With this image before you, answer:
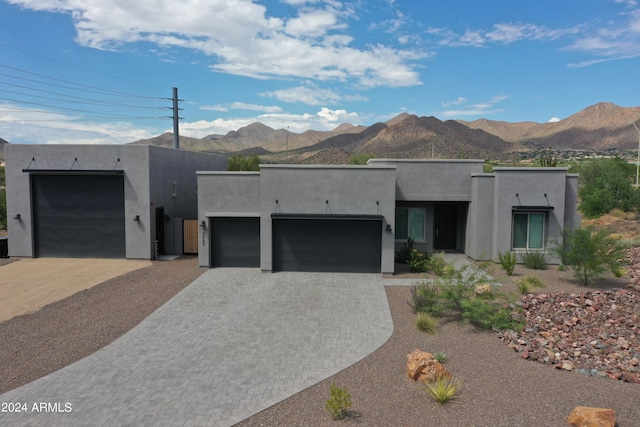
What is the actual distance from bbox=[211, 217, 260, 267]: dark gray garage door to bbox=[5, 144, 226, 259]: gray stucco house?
3.58 meters

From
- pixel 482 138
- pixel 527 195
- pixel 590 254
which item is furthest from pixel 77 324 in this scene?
pixel 482 138

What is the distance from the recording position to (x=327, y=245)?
17.9 metres

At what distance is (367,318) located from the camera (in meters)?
12.4

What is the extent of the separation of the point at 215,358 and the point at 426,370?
175 inches

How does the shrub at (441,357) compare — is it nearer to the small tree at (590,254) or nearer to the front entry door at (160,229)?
the small tree at (590,254)

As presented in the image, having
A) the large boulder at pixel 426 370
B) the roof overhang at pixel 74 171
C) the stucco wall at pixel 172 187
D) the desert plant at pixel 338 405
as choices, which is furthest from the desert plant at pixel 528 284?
the roof overhang at pixel 74 171

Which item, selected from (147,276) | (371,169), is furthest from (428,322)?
(147,276)

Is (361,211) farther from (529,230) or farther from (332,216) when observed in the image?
(529,230)

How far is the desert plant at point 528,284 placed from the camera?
46.4 feet

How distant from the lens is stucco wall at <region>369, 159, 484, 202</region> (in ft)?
67.2

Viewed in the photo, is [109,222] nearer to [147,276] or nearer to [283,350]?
[147,276]

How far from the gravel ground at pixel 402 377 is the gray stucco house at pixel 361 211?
4774 millimetres

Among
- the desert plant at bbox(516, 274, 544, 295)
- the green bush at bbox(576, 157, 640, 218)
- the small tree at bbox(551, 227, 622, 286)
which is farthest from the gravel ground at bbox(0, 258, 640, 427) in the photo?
the green bush at bbox(576, 157, 640, 218)

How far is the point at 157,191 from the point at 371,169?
1011 centimetres
